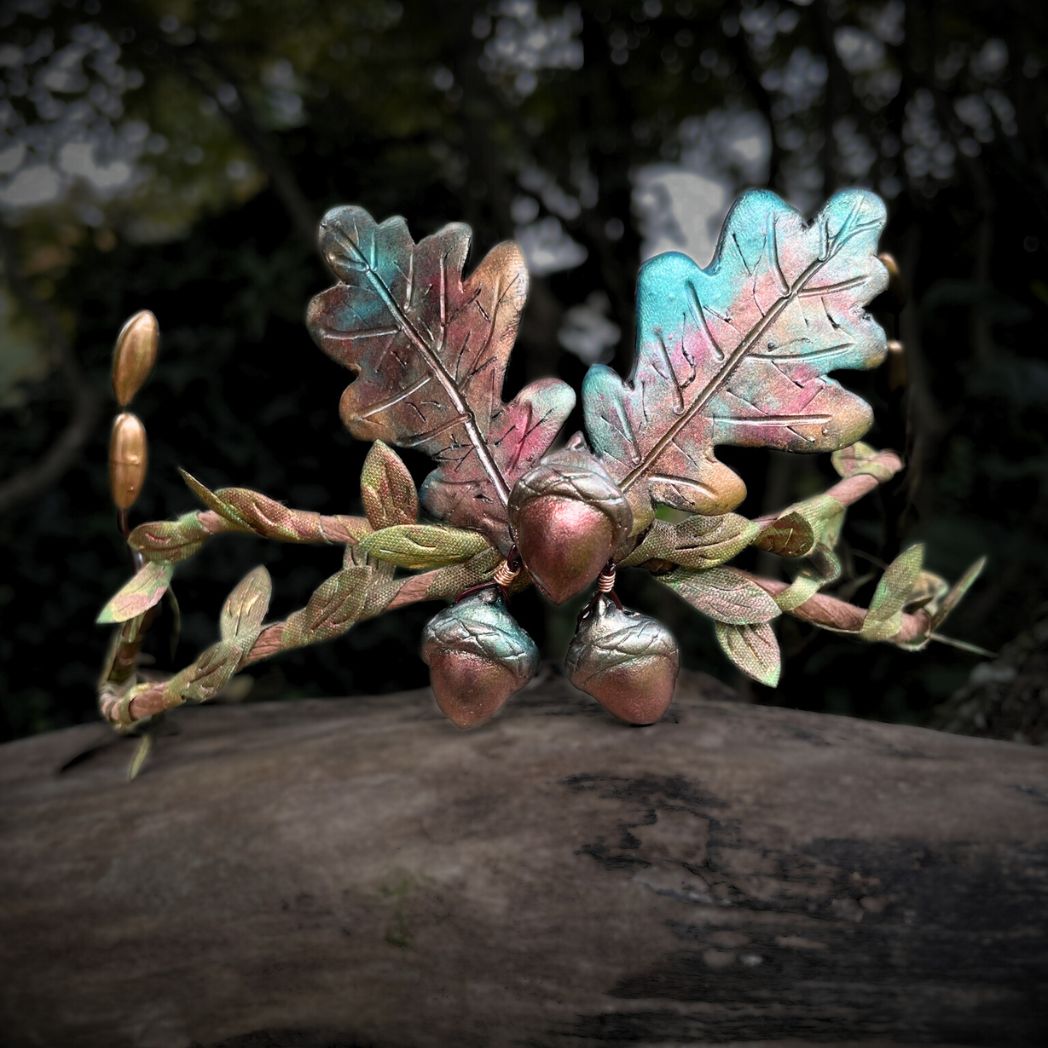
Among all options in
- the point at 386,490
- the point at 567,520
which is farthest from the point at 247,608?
the point at 567,520

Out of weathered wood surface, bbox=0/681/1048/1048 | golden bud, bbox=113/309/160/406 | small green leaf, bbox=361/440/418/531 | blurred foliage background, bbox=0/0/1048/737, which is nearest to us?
weathered wood surface, bbox=0/681/1048/1048

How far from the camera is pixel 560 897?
2.42 ft

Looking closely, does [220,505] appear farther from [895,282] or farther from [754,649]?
[895,282]

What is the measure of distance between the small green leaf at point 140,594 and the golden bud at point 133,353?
150 millimetres

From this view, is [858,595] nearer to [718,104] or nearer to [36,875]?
[36,875]

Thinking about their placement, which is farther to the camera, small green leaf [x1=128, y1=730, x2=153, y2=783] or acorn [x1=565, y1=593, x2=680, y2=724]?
small green leaf [x1=128, y1=730, x2=153, y2=783]

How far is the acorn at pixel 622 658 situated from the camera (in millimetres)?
780

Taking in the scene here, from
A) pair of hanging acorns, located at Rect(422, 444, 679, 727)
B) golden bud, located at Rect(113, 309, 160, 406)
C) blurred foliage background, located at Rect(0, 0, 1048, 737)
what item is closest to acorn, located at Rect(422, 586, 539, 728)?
pair of hanging acorns, located at Rect(422, 444, 679, 727)

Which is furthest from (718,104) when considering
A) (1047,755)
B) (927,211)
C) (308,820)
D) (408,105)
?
(308,820)

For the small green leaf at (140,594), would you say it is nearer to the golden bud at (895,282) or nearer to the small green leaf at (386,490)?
the small green leaf at (386,490)

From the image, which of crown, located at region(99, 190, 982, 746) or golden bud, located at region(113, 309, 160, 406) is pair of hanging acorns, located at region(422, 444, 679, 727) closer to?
crown, located at region(99, 190, 982, 746)

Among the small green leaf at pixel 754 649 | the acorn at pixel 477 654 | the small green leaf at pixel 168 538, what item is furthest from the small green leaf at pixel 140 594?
the small green leaf at pixel 754 649

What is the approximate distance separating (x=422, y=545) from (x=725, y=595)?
0.76 feet

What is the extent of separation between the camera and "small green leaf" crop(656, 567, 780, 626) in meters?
0.79
